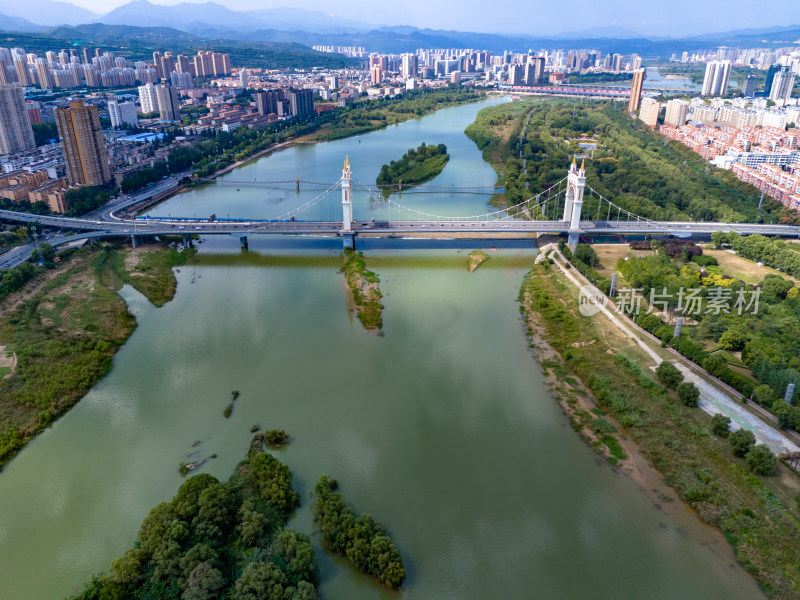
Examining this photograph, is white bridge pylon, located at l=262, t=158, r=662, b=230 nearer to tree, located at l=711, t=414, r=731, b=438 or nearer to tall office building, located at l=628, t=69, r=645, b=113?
tree, located at l=711, t=414, r=731, b=438

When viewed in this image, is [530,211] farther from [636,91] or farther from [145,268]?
[636,91]

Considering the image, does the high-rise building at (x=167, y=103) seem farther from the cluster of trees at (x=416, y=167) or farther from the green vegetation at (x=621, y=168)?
the green vegetation at (x=621, y=168)

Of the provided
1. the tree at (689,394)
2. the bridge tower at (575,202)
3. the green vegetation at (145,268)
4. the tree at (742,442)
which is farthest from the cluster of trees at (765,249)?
the green vegetation at (145,268)

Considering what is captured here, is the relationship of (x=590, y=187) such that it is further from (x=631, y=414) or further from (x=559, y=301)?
(x=631, y=414)

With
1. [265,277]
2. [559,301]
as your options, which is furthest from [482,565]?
[265,277]

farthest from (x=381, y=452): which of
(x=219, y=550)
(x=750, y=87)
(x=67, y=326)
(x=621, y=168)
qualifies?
(x=750, y=87)

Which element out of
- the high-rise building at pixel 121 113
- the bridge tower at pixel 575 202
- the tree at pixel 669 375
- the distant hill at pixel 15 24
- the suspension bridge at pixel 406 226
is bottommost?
the tree at pixel 669 375
